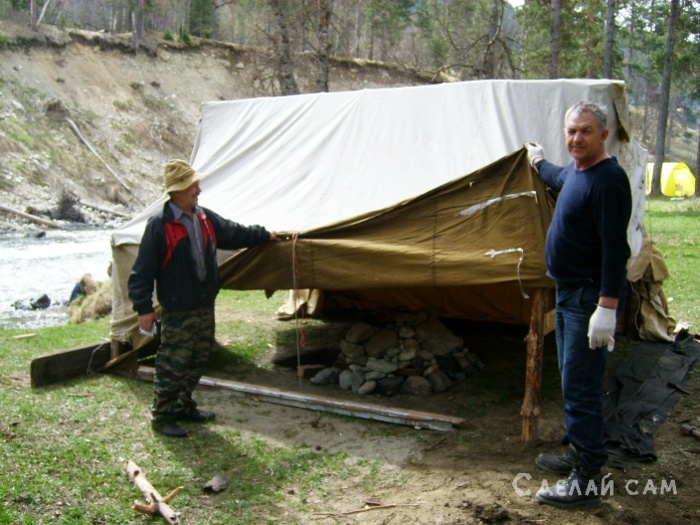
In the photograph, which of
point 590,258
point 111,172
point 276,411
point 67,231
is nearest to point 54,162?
point 111,172

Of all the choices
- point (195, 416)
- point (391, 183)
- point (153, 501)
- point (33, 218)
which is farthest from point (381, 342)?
point (33, 218)

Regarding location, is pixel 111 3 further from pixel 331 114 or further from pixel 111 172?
pixel 331 114

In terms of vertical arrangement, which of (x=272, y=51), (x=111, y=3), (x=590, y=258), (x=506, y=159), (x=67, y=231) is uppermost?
(x=111, y=3)

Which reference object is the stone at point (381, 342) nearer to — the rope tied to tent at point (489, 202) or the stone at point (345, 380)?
the stone at point (345, 380)

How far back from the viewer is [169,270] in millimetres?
4816

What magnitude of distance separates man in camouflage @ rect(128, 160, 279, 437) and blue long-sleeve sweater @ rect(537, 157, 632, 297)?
2273 mm

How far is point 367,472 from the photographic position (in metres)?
4.38

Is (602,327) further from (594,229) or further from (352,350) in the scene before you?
(352,350)

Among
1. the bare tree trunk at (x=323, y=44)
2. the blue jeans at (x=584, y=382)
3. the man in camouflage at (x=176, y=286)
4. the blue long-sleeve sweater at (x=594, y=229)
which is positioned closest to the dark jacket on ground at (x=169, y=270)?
the man in camouflage at (x=176, y=286)

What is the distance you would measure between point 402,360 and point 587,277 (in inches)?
103

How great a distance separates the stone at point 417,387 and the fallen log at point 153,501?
2.33m

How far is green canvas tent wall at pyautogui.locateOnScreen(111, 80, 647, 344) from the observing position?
482cm

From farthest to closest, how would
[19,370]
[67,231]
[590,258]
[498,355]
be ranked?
[67,231], [498,355], [19,370], [590,258]

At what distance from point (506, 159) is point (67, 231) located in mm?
18467
